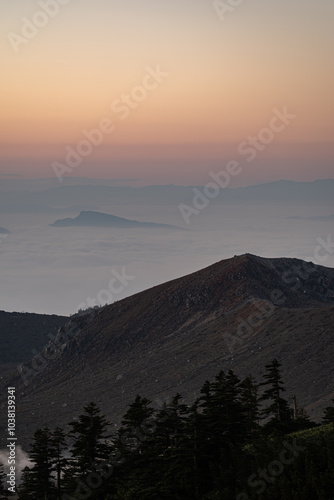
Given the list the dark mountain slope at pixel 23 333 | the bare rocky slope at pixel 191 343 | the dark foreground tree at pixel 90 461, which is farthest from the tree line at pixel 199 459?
the dark mountain slope at pixel 23 333

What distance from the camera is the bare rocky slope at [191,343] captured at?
342 feet

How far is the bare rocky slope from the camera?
10431cm

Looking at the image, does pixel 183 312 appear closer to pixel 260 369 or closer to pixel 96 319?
pixel 96 319

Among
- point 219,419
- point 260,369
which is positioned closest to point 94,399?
point 260,369

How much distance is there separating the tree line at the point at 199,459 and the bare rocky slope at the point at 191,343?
38.2 m

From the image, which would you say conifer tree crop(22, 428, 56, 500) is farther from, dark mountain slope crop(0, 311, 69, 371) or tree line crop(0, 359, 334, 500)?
dark mountain slope crop(0, 311, 69, 371)

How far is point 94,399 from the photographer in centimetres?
10931

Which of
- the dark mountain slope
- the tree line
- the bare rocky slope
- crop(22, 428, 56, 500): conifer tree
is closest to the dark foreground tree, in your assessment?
the tree line

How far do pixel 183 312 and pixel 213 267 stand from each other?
44.9 feet

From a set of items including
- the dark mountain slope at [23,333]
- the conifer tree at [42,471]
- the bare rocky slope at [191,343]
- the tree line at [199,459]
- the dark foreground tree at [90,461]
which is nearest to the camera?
the tree line at [199,459]

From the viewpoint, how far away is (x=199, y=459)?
45.9 metres

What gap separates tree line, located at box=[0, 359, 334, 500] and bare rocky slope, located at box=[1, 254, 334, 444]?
38181 mm

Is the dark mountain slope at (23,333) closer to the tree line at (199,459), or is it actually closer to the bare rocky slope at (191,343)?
the bare rocky slope at (191,343)

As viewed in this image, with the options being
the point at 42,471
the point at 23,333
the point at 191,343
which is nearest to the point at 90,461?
the point at 42,471
